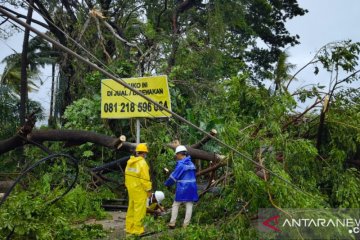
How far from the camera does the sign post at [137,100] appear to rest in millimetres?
7809

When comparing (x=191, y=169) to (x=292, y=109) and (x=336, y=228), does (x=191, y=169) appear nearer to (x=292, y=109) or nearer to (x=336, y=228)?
(x=292, y=109)

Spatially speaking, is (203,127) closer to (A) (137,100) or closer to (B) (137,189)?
(A) (137,100)

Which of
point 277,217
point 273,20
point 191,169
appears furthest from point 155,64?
point 273,20

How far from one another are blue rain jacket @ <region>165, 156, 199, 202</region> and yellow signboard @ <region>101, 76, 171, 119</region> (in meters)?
1.40

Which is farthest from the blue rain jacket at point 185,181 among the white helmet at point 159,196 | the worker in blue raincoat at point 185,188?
the white helmet at point 159,196

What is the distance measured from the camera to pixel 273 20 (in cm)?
2291

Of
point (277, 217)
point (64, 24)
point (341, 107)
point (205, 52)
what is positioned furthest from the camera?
point (205, 52)

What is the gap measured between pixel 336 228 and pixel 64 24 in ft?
30.0

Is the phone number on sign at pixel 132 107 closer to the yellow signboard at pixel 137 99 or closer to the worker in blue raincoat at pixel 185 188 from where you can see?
the yellow signboard at pixel 137 99

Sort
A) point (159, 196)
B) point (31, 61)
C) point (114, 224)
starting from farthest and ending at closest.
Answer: point (31, 61) < point (114, 224) < point (159, 196)

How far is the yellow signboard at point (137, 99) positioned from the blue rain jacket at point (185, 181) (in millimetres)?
1399

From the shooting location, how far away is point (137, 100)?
792cm

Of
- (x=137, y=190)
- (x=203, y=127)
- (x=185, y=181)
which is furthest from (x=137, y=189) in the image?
(x=203, y=127)

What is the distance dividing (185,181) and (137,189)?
670 mm
